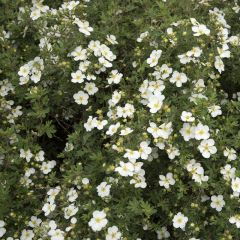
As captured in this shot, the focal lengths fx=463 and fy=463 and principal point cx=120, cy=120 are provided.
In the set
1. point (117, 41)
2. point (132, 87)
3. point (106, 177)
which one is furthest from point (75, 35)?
point (106, 177)

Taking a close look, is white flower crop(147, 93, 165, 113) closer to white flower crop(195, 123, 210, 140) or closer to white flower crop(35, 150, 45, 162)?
white flower crop(195, 123, 210, 140)

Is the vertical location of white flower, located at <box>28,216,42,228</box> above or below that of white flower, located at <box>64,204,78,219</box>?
below

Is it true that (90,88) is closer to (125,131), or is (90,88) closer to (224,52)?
(125,131)

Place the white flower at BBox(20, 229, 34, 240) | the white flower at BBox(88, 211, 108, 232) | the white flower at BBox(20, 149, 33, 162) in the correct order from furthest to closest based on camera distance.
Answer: the white flower at BBox(20, 149, 33, 162) → the white flower at BBox(20, 229, 34, 240) → the white flower at BBox(88, 211, 108, 232)

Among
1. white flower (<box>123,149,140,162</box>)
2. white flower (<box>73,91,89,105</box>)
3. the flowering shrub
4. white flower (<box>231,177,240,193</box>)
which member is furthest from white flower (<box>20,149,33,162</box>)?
white flower (<box>231,177,240,193</box>)

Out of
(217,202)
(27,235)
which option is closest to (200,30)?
(217,202)

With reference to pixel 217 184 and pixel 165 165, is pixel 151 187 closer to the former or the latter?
pixel 165 165

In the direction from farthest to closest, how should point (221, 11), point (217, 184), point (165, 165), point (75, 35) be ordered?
point (221, 11) < point (75, 35) < point (165, 165) < point (217, 184)
